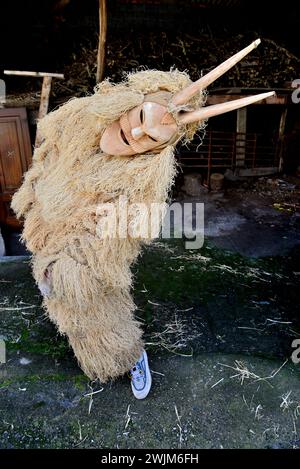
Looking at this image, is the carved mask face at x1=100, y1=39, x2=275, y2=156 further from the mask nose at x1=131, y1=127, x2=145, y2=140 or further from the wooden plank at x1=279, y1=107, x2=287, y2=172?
the wooden plank at x1=279, y1=107, x2=287, y2=172

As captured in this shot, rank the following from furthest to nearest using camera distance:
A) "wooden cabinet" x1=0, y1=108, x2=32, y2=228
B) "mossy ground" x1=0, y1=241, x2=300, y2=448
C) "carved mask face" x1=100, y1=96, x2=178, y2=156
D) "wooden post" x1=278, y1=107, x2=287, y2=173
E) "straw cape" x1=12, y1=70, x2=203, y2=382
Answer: "wooden post" x1=278, y1=107, x2=287, y2=173 < "wooden cabinet" x1=0, y1=108, x2=32, y2=228 < "mossy ground" x1=0, y1=241, x2=300, y2=448 < "straw cape" x1=12, y1=70, x2=203, y2=382 < "carved mask face" x1=100, y1=96, x2=178, y2=156

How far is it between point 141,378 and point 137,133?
5.49 ft

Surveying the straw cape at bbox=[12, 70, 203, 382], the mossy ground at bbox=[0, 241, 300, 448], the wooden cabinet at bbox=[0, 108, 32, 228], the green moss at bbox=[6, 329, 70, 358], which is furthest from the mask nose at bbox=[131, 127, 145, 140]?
the wooden cabinet at bbox=[0, 108, 32, 228]

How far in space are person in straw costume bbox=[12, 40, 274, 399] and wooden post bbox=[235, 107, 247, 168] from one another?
6.10m

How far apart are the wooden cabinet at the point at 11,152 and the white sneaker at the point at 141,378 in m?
3.29

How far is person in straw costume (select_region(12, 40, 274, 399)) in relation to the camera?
1400mm

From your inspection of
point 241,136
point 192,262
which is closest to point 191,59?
point 241,136

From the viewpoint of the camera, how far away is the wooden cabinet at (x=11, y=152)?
14.6 ft

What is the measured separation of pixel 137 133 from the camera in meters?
1.42

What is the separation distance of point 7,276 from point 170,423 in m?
2.43

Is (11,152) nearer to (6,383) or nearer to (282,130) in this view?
(6,383)

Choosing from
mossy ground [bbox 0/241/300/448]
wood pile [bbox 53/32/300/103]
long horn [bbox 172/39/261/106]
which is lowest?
mossy ground [bbox 0/241/300/448]

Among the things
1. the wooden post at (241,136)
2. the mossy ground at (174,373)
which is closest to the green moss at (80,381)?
the mossy ground at (174,373)

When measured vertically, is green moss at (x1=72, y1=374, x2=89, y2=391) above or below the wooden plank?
below
